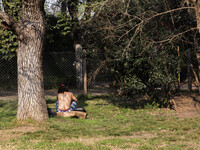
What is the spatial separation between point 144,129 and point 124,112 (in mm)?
2768

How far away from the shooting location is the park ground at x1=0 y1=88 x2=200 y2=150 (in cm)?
548

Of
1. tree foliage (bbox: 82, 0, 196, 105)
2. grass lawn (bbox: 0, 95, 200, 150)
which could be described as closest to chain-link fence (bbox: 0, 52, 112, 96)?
tree foliage (bbox: 82, 0, 196, 105)

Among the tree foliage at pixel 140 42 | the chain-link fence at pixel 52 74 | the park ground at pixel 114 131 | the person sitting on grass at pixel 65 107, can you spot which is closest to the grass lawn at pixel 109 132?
the park ground at pixel 114 131

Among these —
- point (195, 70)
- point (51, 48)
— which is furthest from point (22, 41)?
point (51, 48)

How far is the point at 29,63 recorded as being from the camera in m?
7.53

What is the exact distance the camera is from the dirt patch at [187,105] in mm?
9062

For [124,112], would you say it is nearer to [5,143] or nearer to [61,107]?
[61,107]

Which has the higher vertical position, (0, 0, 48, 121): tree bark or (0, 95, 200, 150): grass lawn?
(0, 0, 48, 121): tree bark

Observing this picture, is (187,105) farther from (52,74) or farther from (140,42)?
(52,74)

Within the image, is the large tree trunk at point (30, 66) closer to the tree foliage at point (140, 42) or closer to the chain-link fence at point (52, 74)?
the tree foliage at point (140, 42)

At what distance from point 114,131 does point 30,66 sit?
2.54 metres

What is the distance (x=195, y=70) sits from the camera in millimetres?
11508

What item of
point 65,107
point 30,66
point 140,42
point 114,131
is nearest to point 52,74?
point 65,107

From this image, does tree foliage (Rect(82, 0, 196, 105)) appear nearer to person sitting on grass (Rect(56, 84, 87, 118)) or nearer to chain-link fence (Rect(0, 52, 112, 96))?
person sitting on grass (Rect(56, 84, 87, 118))
